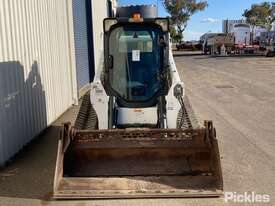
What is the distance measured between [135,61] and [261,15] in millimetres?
77331

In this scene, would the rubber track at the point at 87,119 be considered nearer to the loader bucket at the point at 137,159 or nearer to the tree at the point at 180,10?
the loader bucket at the point at 137,159

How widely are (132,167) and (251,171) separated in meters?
1.98

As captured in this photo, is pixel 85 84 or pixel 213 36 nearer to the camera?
pixel 85 84

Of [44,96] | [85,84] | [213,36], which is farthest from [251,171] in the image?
[213,36]

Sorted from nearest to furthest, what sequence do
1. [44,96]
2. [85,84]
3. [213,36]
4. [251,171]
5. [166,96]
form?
[251,171] < [166,96] < [44,96] < [85,84] < [213,36]

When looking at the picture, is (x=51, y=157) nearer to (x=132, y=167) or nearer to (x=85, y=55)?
(x=132, y=167)

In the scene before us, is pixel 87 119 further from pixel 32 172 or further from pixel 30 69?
pixel 30 69

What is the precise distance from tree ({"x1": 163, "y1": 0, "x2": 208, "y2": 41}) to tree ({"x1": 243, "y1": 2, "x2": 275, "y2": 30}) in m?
13.6

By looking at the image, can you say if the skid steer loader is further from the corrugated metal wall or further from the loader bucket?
the corrugated metal wall

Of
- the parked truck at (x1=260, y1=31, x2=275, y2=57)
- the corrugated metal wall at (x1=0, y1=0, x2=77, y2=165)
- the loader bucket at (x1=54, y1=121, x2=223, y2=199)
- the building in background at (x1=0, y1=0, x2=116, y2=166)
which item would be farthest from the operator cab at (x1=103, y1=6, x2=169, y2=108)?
the parked truck at (x1=260, y1=31, x2=275, y2=57)

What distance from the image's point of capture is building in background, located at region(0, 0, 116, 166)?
6.91m

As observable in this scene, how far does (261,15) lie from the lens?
79188mm

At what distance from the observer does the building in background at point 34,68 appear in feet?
22.7

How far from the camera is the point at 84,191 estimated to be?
5363mm
